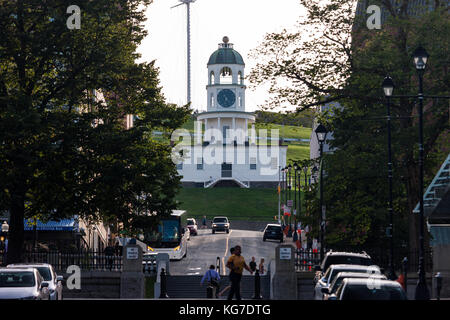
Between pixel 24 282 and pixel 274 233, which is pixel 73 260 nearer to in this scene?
pixel 24 282

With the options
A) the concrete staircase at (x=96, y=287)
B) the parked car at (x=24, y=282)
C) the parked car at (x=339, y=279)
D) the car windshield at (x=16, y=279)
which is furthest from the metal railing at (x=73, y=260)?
the parked car at (x=339, y=279)

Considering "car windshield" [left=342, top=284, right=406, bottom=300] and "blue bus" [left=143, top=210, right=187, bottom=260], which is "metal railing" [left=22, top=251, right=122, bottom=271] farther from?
"car windshield" [left=342, top=284, right=406, bottom=300]

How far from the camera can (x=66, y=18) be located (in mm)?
37406

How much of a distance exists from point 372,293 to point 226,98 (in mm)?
133829

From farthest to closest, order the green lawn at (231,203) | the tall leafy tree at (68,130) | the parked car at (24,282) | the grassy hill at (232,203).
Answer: the green lawn at (231,203)
the grassy hill at (232,203)
the tall leafy tree at (68,130)
the parked car at (24,282)

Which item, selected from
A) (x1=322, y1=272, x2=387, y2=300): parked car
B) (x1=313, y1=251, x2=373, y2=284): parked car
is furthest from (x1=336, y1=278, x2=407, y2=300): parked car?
(x1=313, y1=251, x2=373, y2=284): parked car

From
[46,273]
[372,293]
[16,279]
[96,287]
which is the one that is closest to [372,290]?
[372,293]

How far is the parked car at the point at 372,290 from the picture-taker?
19344 mm

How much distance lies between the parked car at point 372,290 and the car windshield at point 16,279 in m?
8.19

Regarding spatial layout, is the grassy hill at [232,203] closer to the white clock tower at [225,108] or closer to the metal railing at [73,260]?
the white clock tower at [225,108]

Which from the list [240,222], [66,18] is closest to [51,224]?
[66,18]

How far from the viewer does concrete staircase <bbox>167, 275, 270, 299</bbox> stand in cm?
4006
